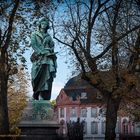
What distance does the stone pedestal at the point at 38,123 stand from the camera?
16.1 metres

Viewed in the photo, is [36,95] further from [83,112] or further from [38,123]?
[83,112]

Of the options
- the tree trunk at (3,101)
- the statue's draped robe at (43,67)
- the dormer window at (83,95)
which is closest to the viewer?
the statue's draped robe at (43,67)

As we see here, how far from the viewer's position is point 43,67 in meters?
16.8

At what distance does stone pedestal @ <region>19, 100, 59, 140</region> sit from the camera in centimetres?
1609

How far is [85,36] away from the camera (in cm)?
2648

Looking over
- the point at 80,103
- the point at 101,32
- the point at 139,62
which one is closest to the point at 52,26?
the point at 101,32

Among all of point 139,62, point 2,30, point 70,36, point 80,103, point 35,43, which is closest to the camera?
point 35,43

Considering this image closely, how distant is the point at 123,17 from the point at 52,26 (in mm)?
4190

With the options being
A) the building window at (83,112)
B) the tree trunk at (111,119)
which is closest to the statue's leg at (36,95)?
Result: the tree trunk at (111,119)

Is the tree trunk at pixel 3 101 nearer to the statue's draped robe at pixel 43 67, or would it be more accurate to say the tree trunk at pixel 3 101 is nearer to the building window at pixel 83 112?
the statue's draped robe at pixel 43 67

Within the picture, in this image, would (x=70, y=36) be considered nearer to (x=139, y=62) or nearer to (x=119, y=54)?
(x=119, y=54)

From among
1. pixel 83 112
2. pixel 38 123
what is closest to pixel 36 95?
pixel 38 123

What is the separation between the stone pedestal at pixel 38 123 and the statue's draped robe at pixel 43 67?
674mm

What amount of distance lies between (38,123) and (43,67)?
6.89 feet
